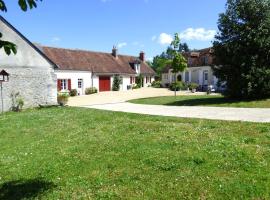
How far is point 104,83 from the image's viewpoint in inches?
1870

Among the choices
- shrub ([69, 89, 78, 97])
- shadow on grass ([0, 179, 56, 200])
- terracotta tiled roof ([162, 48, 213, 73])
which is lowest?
shadow on grass ([0, 179, 56, 200])

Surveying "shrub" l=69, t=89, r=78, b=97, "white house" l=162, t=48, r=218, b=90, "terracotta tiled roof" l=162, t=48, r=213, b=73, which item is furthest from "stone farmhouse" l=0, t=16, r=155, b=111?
"terracotta tiled roof" l=162, t=48, r=213, b=73

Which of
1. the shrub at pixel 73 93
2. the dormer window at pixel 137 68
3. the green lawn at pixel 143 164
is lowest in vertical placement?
→ the green lawn at pixel 143 164

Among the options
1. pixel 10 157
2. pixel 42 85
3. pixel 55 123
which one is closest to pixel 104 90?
pixel 42 85

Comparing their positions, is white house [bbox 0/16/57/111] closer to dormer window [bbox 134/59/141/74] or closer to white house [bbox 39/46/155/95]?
white house [bbox 39/46/155/95]

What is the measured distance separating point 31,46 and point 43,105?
4593mm

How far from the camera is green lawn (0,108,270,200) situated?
6586mm

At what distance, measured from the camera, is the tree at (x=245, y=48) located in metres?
22.9

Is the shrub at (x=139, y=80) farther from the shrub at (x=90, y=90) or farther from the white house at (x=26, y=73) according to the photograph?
the white house at (x=26, y=73)

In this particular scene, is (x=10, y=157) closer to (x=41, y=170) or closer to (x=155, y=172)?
(x=41, y=170)

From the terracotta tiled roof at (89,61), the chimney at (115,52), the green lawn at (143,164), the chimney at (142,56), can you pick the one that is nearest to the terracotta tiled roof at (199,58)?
the chimney at (142,56)

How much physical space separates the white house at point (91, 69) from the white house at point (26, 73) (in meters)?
11.5

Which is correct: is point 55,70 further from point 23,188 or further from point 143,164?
point 23,188

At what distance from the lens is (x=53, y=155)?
31.7 ft
